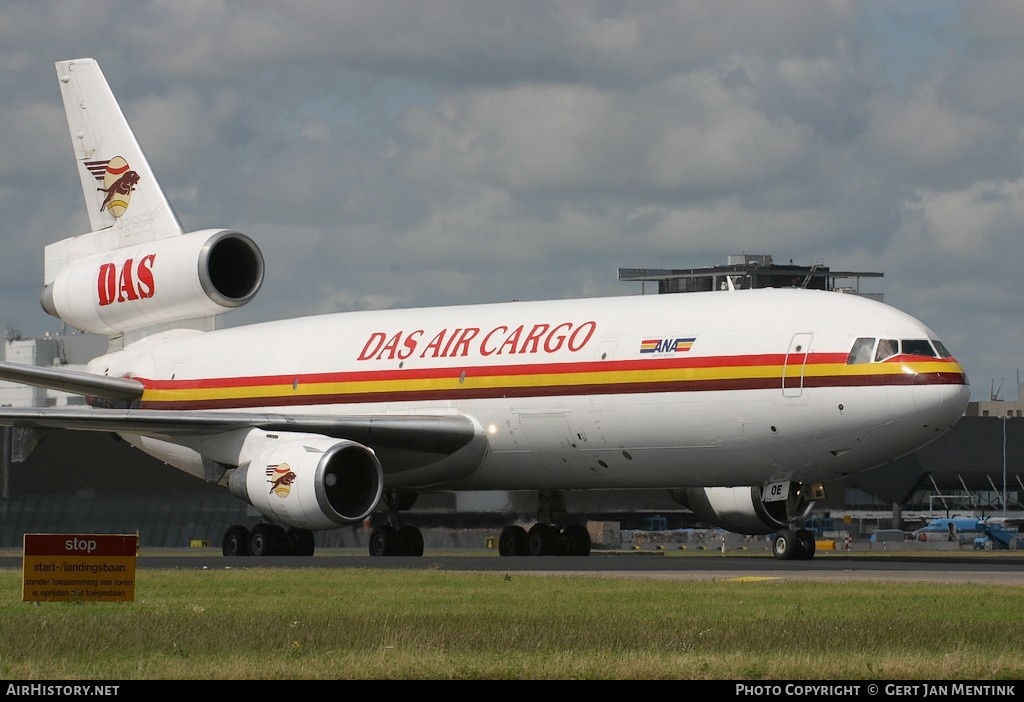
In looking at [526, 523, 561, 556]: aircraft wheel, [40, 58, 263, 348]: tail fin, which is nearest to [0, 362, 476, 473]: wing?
[526, 523, 561, 556]: aircraft wheel

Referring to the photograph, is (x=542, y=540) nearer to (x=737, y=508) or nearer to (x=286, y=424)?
(x=737, y=508)

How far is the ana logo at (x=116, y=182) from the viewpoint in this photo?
43938 millimetres

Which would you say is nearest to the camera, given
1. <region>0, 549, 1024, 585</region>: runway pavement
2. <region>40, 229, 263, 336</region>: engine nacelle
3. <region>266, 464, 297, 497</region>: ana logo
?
<region>0, 549, 1024, 585</region>: runway pavement

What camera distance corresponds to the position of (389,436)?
35156 mm

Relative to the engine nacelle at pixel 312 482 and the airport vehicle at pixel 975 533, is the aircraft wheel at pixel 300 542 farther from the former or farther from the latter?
the airport vehicle at pixel 975 533

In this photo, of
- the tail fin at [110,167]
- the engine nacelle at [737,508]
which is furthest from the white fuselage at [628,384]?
the tail fin at [110,167]

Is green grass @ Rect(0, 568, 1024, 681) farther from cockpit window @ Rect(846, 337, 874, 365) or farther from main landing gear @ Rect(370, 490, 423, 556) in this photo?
main landing gear @ Rect(370, 490, 423, 556)

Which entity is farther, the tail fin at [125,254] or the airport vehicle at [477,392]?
the tail fin at [125,254]

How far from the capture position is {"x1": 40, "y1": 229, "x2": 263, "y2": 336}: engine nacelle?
41281 millimetres

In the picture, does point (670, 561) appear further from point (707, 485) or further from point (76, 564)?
point (76, 564)

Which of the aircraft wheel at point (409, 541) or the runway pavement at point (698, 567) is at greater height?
the aircraft wheel at point (409, 541)

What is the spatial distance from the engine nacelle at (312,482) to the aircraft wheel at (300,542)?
2605 mm

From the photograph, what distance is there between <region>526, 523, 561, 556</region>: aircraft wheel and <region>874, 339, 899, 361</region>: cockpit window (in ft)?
33.4

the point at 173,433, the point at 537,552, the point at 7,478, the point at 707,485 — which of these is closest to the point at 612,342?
the point at 707,485
